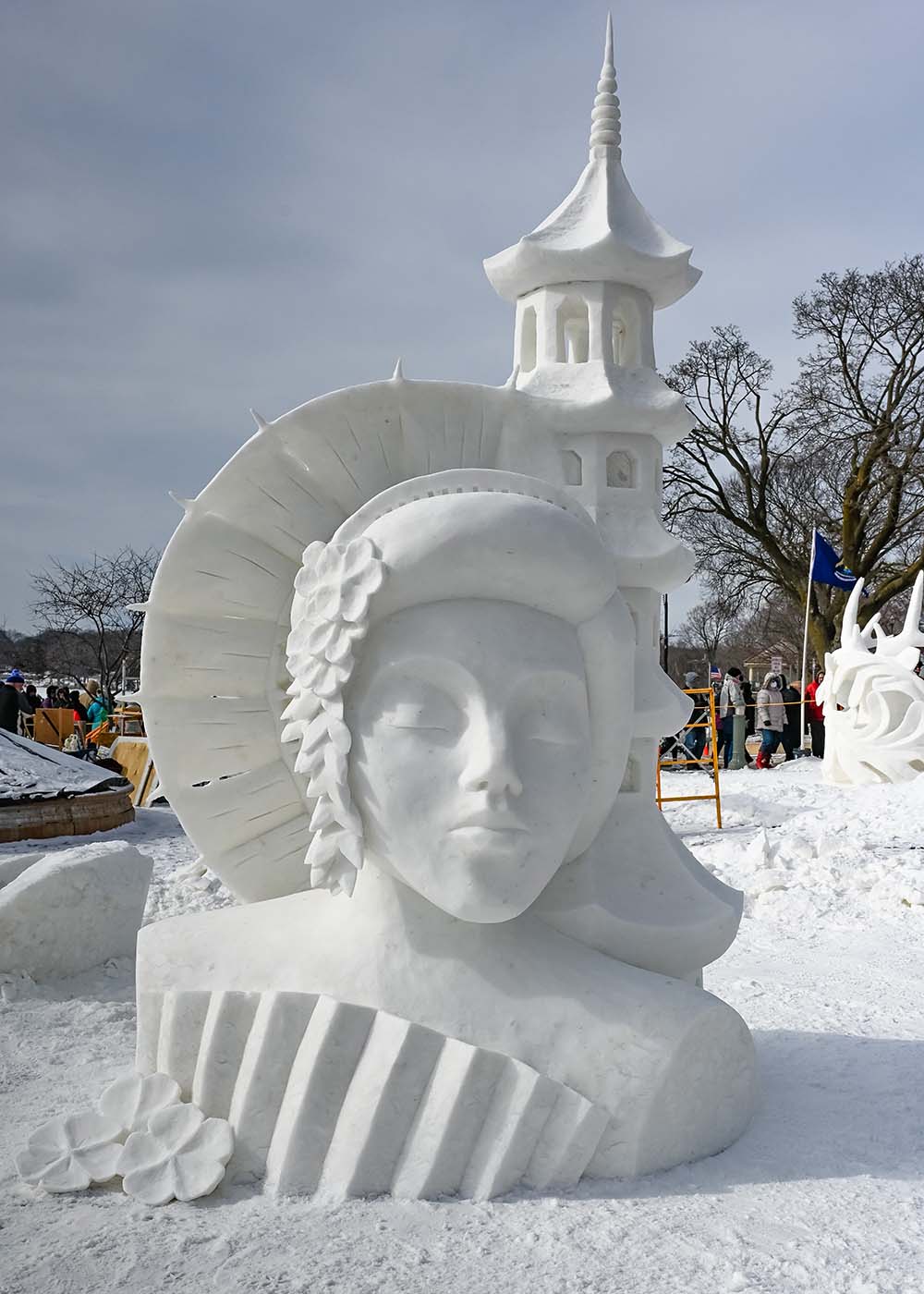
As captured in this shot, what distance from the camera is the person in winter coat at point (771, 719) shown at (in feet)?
51.0

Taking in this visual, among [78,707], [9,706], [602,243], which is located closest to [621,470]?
[602,243]

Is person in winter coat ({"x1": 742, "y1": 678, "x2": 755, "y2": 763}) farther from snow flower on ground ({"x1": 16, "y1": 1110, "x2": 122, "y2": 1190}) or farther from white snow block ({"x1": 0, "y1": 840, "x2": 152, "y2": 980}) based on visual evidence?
snow flower on ground ({"x1": 16, "y1": 1110, "x2": 122, "y2": 1190})

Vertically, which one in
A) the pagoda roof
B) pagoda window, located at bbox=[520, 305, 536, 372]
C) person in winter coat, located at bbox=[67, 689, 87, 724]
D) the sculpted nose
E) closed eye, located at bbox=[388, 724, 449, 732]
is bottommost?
person in winter coat, located at bbox=[67, 689, 87, 724]

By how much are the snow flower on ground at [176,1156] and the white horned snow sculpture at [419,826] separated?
67mm

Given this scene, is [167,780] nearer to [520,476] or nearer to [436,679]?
[436,679]

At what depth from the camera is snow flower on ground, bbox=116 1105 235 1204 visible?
2.76 metres

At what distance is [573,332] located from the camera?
408cm

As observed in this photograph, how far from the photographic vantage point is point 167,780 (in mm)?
3461

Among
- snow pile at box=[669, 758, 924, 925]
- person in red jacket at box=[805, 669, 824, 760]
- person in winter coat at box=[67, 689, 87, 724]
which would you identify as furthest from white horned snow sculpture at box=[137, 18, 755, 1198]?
person in winter coat at box=[67, 689, 87, 724]

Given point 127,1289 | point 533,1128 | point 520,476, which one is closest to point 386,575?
point 520,476

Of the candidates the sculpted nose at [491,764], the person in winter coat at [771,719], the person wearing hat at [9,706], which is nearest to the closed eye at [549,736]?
the sculpted nose at [491,764]

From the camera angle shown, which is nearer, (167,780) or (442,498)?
(442,498)

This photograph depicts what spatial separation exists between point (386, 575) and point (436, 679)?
30 centimetres

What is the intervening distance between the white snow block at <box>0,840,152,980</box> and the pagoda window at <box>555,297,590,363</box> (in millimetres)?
3021
